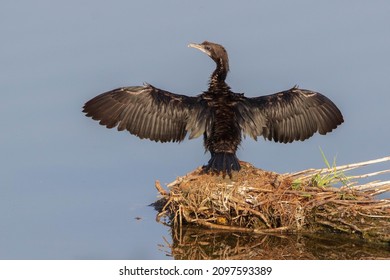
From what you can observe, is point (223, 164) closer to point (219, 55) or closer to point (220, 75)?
point (220, 75)

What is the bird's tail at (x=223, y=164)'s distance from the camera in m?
14.1

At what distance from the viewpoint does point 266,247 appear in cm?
1320

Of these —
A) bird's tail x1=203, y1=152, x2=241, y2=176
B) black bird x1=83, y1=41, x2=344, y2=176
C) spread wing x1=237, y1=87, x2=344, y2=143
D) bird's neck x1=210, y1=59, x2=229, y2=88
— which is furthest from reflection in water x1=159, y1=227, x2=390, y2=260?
bird's neck x1=210, y1=59, x2=229, y2=88

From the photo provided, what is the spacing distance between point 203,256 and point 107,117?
289 cm

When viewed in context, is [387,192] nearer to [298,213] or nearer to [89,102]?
[298,213]

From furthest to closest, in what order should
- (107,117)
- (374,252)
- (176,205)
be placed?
(107,117) < (176,205) < (374,252)

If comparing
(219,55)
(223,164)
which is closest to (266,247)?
→ (223,164)

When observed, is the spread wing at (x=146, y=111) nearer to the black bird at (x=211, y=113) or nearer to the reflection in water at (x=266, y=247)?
the black bird at (x=211, y=113)

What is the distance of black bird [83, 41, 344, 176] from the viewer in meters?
14.8

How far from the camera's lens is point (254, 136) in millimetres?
15023

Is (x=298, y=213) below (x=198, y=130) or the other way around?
below

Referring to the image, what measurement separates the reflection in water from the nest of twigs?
0.14 meters

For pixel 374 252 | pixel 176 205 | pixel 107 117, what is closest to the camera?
pixel 374 252

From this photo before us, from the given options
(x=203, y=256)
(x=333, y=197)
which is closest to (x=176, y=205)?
(x=203, y=256)
